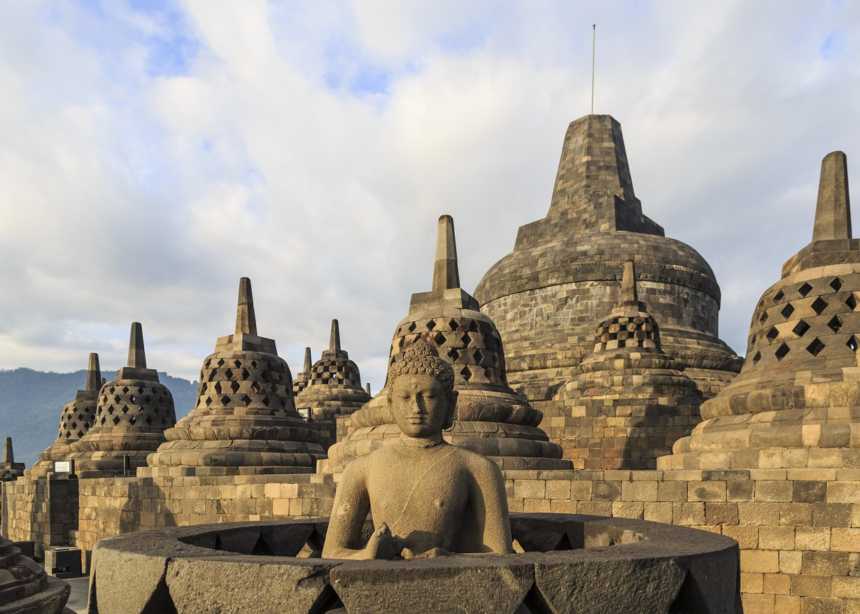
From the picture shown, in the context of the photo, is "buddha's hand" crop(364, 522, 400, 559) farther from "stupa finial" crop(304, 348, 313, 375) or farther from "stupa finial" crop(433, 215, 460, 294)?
"stupa finial" crop(304, 348, 313, 375)

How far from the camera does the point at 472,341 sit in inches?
372

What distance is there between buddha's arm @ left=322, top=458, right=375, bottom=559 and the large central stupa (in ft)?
44.4

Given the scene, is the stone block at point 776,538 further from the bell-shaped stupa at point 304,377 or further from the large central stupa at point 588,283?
the bell-shaped stupa at point 304,377

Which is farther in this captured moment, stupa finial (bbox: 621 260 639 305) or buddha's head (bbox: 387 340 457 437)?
stupa finial (bbox: 621 260 639 305)

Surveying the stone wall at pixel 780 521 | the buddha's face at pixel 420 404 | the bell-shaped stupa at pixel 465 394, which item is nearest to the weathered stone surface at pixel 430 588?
the buddha's face at pixel 420 404

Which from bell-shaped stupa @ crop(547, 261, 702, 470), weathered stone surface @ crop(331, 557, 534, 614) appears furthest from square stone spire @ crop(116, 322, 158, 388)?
weathered stone surface @ crop(331, 557, 534, 614)

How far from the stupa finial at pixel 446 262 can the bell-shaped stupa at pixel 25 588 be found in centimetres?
691

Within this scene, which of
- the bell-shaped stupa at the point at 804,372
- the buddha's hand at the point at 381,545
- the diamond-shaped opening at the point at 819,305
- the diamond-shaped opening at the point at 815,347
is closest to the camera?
the buddha's hand at the point at 381,545

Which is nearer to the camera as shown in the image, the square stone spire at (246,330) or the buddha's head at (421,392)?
the buddha's head at (421,392)

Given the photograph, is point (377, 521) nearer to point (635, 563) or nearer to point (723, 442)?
point (635, 563)

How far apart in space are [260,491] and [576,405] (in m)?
7.85

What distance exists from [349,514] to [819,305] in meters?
6.33

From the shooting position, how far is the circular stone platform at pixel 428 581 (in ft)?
7.54

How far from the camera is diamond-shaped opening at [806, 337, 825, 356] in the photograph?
725 centimetres
